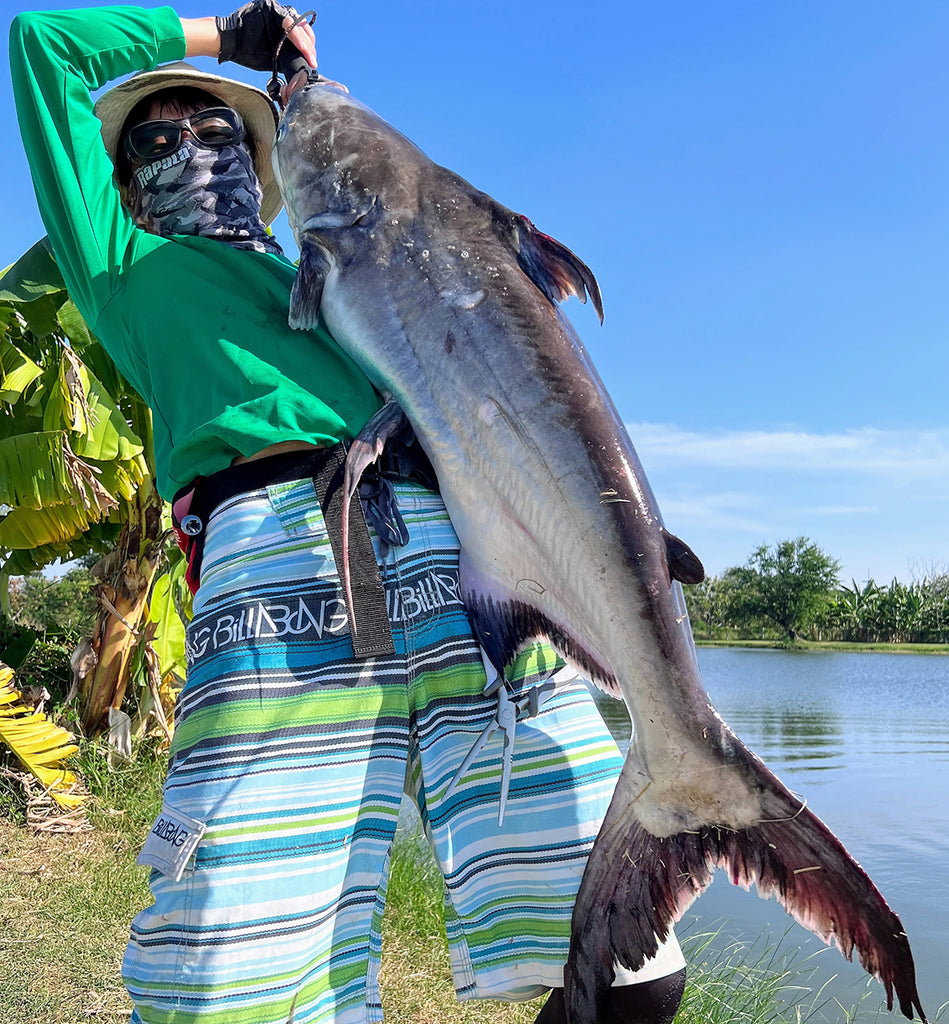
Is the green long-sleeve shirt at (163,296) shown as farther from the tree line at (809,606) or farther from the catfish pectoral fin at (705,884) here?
the tree line at (809,606)

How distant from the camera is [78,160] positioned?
6.22ft

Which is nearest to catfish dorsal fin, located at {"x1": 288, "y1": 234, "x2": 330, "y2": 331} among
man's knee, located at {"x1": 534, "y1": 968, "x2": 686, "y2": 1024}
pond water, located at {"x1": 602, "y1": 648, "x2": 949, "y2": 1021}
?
man's knee, located at {"x1": 534, "y1": 968, "x2": 686, "y2": 1024}

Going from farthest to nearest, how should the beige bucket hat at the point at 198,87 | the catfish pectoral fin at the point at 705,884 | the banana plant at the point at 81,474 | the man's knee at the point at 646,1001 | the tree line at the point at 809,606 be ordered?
the tree line at the point at 809,606 → the banana plant at the point at 81,474 → the beige bucket hat at the point at 198,87 → the man's knee at the point at 646,1001 → the catfish pectoral fin at the point at 705,884

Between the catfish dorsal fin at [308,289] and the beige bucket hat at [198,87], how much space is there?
497 mm

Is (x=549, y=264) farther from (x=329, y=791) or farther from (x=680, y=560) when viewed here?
(x=329, y=791)

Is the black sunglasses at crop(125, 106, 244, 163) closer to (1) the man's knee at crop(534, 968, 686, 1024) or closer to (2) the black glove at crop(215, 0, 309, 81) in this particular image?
(2) the black glove at crop(215, 0, 309, 81)

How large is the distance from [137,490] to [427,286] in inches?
215

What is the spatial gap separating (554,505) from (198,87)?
1534 millimetres

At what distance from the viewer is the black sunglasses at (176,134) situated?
2176mm

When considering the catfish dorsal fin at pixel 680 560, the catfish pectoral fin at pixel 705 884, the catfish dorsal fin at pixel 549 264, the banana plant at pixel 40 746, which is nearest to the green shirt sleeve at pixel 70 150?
the catfish dorsal fin at pixel 549 264

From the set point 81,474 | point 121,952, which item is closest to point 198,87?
point 121,952

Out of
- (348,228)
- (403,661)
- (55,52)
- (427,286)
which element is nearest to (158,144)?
(55,52)

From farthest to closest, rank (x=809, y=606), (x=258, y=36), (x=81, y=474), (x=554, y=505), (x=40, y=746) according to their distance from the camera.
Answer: (x=809, y=606)
(x=40, y=746)
(x=81, y=474)
(x=258, y=36)
(x=554, y=505)

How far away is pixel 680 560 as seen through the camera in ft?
5.55
